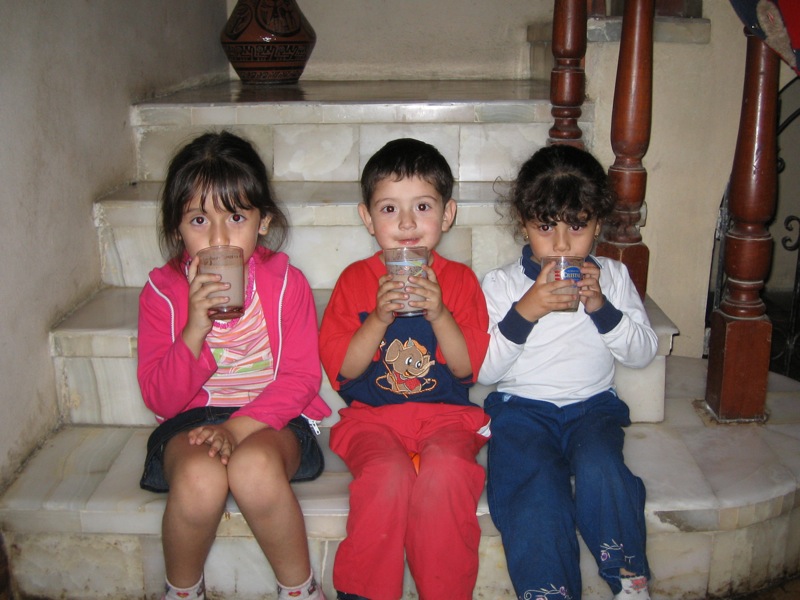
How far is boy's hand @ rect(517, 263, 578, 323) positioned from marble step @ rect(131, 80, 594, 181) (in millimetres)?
Answer: 1052

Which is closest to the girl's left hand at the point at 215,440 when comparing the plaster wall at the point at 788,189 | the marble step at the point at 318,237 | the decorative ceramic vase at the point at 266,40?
the marble step at the point at 318,237

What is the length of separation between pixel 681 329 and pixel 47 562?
2.33m

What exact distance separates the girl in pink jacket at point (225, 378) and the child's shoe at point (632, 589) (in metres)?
0.66

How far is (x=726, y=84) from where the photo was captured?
2.81 metres

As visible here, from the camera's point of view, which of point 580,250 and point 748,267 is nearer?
point 580,250

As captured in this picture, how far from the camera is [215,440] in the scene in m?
1.79

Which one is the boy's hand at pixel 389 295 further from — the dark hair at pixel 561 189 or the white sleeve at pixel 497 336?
the dark hair at pixel 561 189

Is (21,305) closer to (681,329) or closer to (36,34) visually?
(36,34)

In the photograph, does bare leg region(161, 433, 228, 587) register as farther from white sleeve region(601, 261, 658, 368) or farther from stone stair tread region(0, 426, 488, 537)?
white sleeve region(601, 261, 658, 368)

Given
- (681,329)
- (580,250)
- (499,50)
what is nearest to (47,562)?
(580,250)

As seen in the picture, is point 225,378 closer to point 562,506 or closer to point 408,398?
point 408,398

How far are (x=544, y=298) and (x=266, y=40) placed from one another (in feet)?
8.23

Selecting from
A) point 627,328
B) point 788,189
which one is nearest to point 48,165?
point 627,328

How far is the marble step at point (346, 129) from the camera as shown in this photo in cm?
284
